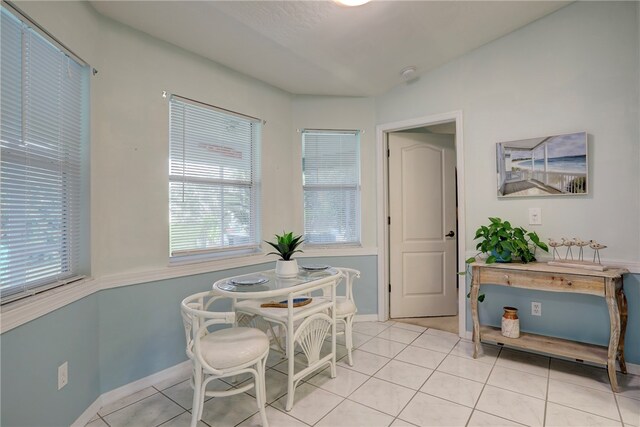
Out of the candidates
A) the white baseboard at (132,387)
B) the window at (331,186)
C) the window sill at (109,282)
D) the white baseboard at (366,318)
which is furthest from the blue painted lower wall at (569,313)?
the white baseboard at (132,387)

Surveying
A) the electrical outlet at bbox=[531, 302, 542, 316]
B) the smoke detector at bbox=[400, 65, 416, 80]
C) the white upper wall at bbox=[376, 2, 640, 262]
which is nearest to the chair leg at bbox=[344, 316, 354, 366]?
the white upper wall at bbox=[376, 2, 640, 262]

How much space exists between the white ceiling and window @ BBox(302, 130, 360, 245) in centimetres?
66

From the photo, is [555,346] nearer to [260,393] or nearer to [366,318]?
[366,318]

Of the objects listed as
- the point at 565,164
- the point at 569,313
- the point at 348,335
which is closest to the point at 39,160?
the point at 348,335

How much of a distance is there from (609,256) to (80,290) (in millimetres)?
3480

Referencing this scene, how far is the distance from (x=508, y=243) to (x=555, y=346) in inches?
31.0

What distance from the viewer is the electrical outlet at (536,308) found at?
8.57 feet

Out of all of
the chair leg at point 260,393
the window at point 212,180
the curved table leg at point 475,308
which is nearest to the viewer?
the chair leg at point 260,393

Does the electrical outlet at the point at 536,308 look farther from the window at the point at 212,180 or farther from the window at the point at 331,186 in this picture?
the window at the point at 212,180

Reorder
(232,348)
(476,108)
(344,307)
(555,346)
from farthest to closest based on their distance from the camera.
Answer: (476,108) → (344,307) → (555,346) → (232,348)

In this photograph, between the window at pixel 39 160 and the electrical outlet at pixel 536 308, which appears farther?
the electrical outlet at pixel 536 308

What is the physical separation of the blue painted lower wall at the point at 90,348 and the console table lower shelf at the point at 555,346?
218cm

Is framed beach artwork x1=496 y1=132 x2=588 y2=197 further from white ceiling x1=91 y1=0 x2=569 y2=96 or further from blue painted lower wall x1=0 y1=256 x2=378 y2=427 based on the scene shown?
blue painted lower wall x1=0 y1=256 x2=378 y2=427

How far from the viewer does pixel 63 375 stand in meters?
1.64
